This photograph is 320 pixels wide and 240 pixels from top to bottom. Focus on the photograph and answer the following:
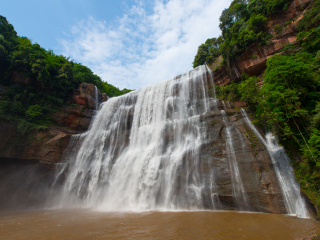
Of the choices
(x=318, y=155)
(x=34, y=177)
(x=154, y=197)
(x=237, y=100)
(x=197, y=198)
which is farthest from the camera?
(x=34, y=177)

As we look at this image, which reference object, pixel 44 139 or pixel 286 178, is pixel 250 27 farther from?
pixel 44 139

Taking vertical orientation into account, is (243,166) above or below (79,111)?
below

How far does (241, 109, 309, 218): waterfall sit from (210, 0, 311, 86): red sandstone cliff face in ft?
27.1

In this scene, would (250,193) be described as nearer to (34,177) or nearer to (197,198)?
(197,198)

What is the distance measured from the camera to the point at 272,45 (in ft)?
45.7

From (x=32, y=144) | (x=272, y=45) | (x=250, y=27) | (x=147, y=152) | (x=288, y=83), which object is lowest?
(x=147, y=152)

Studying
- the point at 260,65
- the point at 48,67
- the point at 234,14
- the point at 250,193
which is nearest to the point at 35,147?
the point at 48,67

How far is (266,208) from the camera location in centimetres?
737

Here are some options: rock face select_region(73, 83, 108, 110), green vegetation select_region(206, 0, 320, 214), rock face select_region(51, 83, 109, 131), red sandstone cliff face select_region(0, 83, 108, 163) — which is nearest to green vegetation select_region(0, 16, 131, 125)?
rock face select_region(51, 83, 109, 131)

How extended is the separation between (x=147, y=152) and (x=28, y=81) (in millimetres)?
17465

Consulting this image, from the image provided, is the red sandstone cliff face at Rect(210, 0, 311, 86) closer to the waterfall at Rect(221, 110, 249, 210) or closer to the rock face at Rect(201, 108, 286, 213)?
the rock face at Rect(201, 108, 286, 213)

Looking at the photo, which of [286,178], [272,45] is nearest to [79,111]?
[286,178]

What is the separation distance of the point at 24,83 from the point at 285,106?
25030 millimetres

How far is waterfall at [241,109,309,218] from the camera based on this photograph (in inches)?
273
